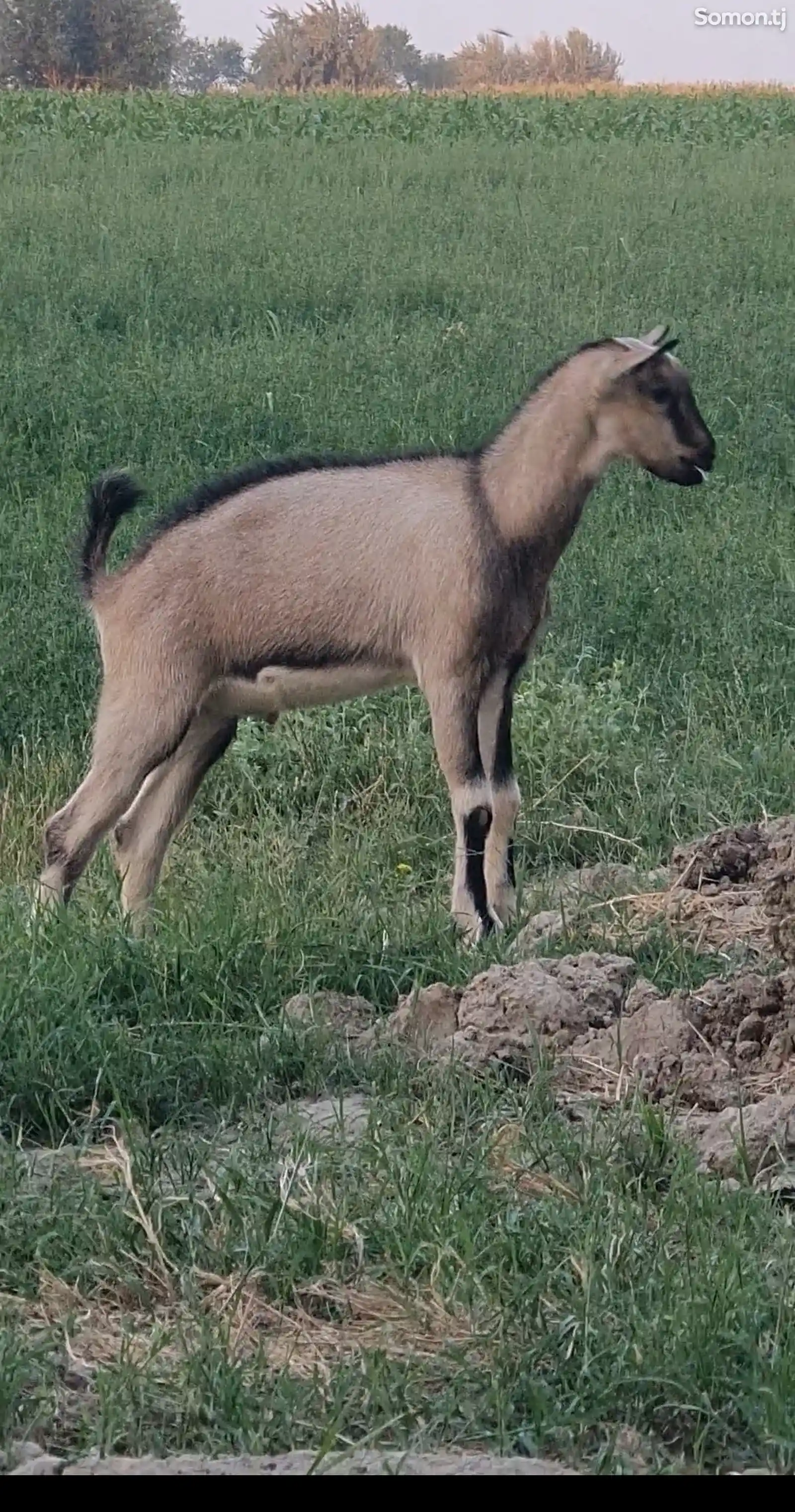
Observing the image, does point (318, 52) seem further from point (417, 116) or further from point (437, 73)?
point (417, 116)

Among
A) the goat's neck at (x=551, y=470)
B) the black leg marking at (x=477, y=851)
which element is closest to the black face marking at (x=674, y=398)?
the goat's neck at (x=551, y=470)

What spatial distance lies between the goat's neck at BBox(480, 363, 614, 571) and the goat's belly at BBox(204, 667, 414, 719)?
0.54m

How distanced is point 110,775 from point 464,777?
103 centimetres

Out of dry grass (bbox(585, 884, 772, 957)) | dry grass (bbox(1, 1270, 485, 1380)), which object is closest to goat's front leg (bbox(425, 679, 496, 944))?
dry grass (bbox(585, 884, 772, 957))

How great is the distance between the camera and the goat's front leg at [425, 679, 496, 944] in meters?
5.71

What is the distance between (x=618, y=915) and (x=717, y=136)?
15.6 meters

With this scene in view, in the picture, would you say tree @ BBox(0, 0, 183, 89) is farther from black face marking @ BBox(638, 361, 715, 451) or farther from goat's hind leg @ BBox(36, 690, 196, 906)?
goat's hind leg @ BBox(36, 690, 196, 906)

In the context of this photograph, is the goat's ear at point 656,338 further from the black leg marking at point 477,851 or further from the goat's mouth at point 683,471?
the black leg marking at point 477,851

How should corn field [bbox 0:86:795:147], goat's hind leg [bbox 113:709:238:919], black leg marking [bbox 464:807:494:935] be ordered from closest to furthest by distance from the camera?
black leg marking [bbox 464:807:494:935]
goat's hind leg [bbox 113:709:238:919]
corn field [bbox 0:86:795:147]

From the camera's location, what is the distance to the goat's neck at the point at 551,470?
230 inches

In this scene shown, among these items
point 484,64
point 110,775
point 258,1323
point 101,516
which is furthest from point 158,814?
point 484,64

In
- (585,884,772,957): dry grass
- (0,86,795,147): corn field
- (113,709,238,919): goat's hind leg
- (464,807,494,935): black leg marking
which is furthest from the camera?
(0,86,795,147): corn field

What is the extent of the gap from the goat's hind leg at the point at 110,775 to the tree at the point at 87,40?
7.14 metres

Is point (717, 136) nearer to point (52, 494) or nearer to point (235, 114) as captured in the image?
point (235, 114)
